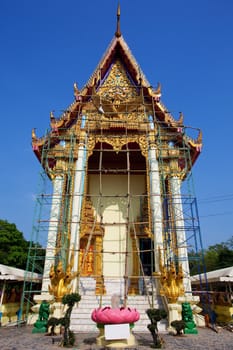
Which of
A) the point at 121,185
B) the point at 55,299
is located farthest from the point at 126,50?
the point at 55,299

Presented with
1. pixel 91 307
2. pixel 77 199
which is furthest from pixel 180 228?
pixel 91 307

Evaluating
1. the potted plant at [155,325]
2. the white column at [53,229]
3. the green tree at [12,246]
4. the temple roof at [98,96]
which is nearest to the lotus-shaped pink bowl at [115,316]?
the potted plant at [155,325]

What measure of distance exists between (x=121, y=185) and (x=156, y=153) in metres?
2.98

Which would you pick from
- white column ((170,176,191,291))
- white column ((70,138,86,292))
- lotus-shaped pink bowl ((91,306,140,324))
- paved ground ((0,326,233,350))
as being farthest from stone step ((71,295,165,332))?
lotus-shaped pink bowl ((91,306,140,324))

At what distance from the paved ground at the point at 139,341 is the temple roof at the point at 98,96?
23.9 feet

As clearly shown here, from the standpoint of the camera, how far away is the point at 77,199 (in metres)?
10.1

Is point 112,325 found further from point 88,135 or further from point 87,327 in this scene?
point 88,135

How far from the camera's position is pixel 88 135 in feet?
38.1

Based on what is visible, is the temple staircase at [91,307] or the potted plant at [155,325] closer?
the potted plant at [155,325]

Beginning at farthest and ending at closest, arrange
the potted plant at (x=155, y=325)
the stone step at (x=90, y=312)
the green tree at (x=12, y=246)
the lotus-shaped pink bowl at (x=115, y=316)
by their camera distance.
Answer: the green tree at (x=12, y=246), the stone step at (x=90, y=312), the potted plant at (x=155, y=325), the lotus-shaped pink bowl at (x=115, y=316)

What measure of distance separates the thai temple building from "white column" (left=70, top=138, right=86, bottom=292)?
34 mm

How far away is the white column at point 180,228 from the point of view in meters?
9.54

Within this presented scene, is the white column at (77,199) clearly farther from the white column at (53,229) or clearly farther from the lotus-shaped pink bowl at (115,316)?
the lotus-shaped pink bowl at (115,316)

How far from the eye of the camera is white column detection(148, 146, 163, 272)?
948 cm
